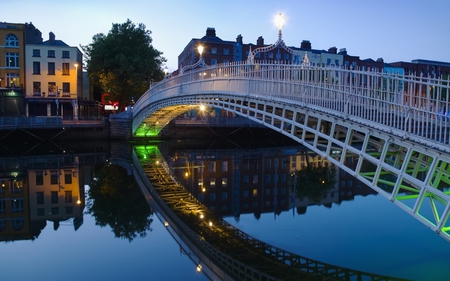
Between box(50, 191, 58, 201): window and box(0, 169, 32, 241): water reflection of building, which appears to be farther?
box(50, 191, 58, 201): window

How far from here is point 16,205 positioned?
547 inches

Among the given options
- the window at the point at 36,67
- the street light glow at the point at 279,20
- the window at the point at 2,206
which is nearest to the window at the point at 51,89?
the window at the point at 36,67

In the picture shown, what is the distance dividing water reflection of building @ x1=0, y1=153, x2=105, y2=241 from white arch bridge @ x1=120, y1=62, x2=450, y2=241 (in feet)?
21.4

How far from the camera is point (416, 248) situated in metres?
9.22

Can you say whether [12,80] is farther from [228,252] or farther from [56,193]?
[228,252]

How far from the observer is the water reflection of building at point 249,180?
13.9 meters

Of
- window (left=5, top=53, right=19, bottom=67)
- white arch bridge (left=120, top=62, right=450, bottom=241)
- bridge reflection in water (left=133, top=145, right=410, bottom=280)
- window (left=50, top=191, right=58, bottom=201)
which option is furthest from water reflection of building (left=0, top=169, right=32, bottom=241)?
window (left=5, top=53, right=19, bottom=67)

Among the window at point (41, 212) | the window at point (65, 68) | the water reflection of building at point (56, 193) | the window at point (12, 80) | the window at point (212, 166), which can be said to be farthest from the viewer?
the window at point (65, 68)

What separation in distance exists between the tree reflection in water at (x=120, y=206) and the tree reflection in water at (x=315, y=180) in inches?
228

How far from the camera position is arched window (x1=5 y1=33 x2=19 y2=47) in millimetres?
36750

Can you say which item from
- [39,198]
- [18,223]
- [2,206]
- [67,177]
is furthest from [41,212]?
[67,177]

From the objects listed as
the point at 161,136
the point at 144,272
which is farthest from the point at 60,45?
the point at 144,272

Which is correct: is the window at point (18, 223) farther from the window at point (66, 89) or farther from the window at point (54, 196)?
the window at point (66, 89)

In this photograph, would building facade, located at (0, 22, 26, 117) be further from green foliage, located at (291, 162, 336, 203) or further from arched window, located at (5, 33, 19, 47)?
green foliage, located at (291, 162, 336, 203)
